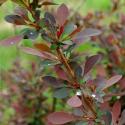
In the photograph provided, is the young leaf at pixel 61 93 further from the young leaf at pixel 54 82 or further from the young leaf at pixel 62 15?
the young leaf at pixel 62 15

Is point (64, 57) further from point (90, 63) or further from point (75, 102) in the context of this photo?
point (75, 102)

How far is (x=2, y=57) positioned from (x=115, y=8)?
3.62 m

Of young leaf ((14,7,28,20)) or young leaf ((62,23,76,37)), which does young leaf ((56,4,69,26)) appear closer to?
young leaf ((62,23,76,37))

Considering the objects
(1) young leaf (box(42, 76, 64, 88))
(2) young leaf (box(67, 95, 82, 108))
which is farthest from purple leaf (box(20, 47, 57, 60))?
(2) young leaf (box(67, 95, 82, 108))

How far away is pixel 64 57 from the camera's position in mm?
1685

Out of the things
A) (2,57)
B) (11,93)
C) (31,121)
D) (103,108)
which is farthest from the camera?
(2,57)

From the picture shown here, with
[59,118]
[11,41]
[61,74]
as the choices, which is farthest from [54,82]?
[11,41]

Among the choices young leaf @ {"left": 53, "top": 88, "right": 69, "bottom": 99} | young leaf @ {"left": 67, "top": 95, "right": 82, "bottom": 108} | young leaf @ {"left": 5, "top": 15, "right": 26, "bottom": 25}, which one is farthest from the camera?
young leaf @ {"left": 53, "top": 88, "right": 69, "bottom": 99}

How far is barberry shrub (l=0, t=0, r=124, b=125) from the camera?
1.63 meters

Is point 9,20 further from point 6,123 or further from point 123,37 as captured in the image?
point 6,123

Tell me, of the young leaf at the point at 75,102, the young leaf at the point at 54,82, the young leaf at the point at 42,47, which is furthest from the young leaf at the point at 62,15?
the young leaf at the point at 75,102

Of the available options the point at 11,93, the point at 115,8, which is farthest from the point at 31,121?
the point at 115,8

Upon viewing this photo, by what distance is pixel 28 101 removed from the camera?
2.90m

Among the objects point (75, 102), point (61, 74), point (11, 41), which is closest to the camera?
point (75, 102)
